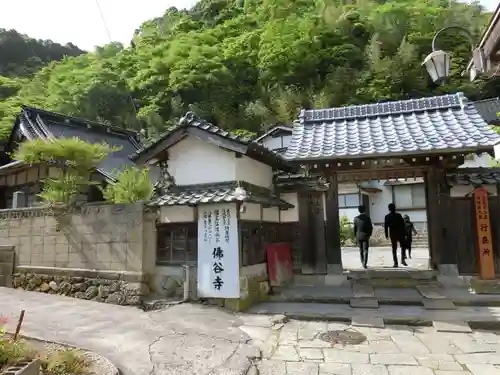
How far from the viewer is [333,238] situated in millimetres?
10867

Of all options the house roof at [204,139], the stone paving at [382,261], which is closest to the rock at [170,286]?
the house roof at [204,139]

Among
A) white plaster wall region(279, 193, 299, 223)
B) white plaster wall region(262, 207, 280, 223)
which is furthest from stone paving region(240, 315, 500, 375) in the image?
white plaster wall region(279, 193, 299, 223)

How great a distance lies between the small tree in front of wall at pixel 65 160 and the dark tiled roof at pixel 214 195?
2.75 metres

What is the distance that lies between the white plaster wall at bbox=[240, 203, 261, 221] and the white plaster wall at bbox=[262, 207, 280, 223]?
15.4 inches

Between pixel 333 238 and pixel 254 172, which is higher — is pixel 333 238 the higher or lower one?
the lower one

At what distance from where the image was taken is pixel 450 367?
567cm

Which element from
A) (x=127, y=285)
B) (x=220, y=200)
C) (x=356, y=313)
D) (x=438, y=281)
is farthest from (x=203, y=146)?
(x=438, y=281)

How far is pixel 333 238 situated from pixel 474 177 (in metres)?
4.19

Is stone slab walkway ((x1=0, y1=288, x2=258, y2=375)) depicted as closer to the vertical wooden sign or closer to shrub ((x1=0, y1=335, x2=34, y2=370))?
shrub ((x1=0, y1=335, x2=34, y2=370))

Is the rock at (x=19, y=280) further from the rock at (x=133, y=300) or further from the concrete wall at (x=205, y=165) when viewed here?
the concrete wall at (x=205, y=165)

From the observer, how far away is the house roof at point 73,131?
1752 cm

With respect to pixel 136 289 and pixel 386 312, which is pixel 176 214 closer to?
pixel 136 289

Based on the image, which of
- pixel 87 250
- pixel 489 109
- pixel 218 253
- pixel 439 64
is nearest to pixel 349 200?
pixel 489 109

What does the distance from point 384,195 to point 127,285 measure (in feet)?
79.5
